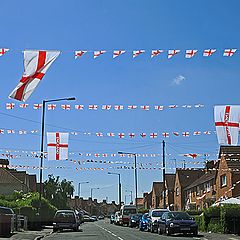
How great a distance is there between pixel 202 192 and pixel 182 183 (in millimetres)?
13791

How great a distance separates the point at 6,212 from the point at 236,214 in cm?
1314

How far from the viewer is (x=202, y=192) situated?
69688 millimetres

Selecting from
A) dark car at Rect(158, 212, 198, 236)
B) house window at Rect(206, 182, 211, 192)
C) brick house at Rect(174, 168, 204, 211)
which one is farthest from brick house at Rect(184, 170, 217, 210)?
dark car at Rect(158, 212, 198, 236)

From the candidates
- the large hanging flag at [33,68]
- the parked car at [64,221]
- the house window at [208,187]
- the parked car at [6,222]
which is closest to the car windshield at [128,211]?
the house window at [208,187]

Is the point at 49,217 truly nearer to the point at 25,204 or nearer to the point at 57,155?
the point at 25,204

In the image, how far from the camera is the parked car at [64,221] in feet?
130

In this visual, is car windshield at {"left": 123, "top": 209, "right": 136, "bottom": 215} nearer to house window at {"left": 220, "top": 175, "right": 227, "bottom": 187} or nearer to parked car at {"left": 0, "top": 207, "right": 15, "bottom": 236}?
house window at {"left": 220, "top": 175, "right": 227, "bottom": 187}

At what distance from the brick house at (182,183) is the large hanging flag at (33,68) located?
64.1 meters

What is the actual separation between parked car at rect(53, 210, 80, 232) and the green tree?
35.2m

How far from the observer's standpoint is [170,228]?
31453 millimetres

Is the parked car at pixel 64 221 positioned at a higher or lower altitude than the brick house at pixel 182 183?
lower

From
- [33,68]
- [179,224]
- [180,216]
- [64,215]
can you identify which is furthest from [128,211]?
[33,68]

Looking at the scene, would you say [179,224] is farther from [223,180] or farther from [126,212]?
[126,212]

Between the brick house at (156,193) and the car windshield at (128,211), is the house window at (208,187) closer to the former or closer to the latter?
the car windshield at (128,211)
